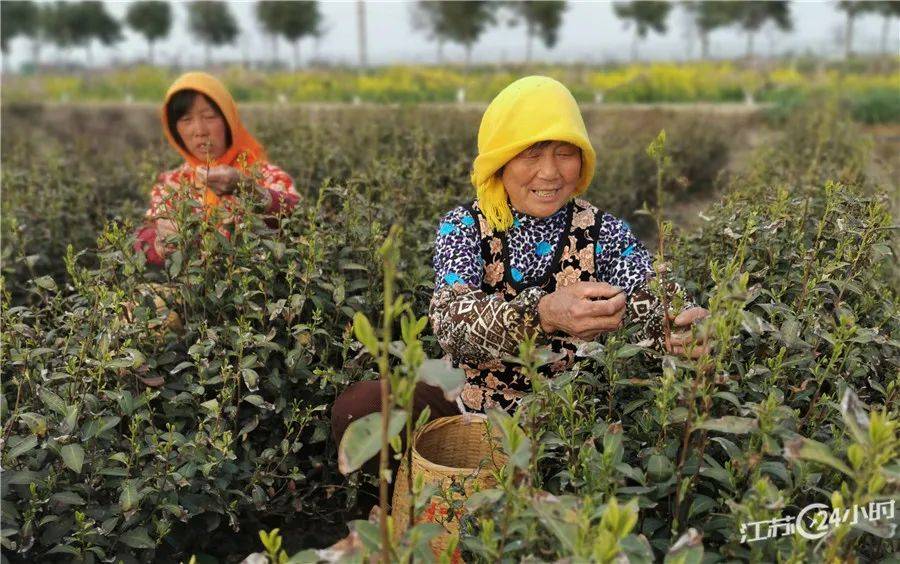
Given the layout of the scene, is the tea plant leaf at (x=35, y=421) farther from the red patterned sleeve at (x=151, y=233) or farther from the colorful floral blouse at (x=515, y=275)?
the red patterned sleeve at (x=151, y=233)

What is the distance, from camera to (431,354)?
2.43 m

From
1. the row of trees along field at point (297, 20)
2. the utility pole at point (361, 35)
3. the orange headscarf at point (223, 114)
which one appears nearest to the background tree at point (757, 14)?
the row of trees along field at point (297, 20)

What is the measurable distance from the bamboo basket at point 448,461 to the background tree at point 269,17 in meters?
31.9

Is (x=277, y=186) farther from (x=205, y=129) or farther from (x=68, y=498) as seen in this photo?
(x=68, y=498)

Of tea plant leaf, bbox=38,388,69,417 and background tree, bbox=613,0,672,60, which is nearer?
tea plant leaf, bbox=38,388,69,417

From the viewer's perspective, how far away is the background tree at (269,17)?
31.2 metres

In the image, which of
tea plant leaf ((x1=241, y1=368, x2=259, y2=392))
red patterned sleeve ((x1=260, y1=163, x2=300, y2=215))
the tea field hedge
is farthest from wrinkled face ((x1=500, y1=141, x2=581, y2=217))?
red patterned sleeve ((x1=260, y1=163, x2=300, y2=215))

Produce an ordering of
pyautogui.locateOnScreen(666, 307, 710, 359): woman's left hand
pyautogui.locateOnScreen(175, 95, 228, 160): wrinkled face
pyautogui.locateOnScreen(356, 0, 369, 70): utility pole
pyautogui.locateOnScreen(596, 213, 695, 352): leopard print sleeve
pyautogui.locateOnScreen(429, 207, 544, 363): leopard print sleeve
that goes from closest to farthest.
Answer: pyautogui.locateOnScreen(666, 307, 710, 359): woman's left hand
pyautogui.locateOnScreen(429, 207, 544, 363): leopard print sleeve
pyautogui.locateOnScreen(596, 213, 695, 352): leopard print sleeve
pyautogui.locateOnScreen(175, 95, 228, 160): wrinkled face
pyautogui.locateOnScreen(356, 0, 369, 70): utility pole

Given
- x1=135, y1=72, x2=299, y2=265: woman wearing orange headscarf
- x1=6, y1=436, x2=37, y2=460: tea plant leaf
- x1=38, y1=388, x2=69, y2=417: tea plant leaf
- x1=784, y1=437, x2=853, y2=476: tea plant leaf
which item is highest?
x1=135, y1=72, x2=299, y2=265: woman wearing orange headscarf

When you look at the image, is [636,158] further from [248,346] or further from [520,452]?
[520,452]

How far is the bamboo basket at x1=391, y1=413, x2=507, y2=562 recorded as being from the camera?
1596 mm

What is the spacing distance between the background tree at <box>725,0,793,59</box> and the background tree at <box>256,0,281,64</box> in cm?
1834

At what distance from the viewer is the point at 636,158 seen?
6.46m

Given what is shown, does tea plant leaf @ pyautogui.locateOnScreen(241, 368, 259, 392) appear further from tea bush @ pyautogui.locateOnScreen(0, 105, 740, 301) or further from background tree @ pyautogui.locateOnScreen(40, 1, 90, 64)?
background tree @ pyautogui.locateOnScreen(40, 1, 90, 64)
